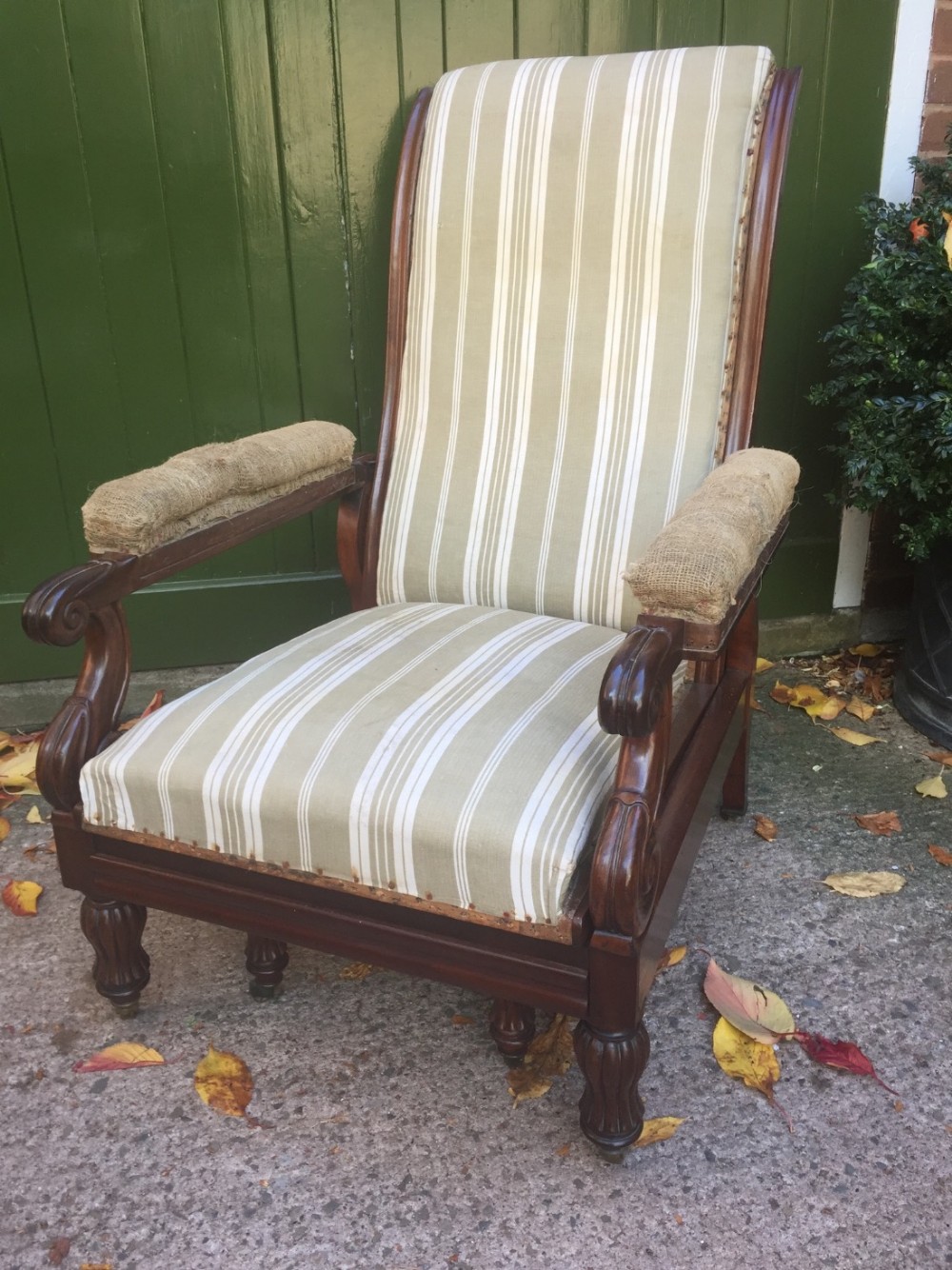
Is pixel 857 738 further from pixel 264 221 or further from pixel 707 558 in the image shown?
pixel 264 221

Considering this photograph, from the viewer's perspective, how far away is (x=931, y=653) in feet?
7.18

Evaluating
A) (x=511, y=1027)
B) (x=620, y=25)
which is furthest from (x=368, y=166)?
(x=511, y=1027)

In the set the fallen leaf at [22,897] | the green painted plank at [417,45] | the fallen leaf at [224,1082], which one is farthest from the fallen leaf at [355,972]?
the green painted plank at [417,45]

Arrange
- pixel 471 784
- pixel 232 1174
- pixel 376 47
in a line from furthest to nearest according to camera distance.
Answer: pixel 376 47
pixel 232 1174
pixel 471 784

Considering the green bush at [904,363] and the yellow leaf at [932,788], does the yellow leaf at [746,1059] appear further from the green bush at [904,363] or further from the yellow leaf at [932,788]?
the green bush at [904,363]

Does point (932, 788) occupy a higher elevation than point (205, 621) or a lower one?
lower

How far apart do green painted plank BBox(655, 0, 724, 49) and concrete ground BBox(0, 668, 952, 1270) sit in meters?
1.71

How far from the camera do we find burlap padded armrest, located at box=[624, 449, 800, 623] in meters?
0.99

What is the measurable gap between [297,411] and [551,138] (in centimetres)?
88

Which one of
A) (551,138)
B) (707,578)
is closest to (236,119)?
(551,138)

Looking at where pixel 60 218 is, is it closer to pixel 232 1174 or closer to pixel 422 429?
pixel 422 429

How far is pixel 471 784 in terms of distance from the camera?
3.56ft

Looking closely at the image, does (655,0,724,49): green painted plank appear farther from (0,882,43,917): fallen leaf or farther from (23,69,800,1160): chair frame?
(0,882,43,917): fallen leaf

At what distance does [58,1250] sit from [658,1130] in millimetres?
730
